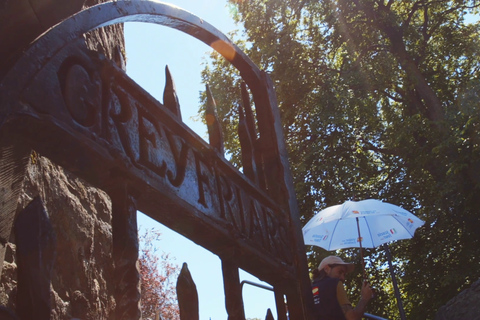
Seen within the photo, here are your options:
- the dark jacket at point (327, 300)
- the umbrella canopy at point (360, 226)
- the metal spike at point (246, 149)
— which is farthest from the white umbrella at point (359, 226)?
the metal spike at point (246, 149)

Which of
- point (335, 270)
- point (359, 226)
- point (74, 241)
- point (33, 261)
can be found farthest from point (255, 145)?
point (359, 226)

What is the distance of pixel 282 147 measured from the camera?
6.00 ft

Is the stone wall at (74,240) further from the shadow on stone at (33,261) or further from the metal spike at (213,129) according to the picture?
the shadow on stone at (33,261)

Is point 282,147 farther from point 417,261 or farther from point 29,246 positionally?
point 417,261

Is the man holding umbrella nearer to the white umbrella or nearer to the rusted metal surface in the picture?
the white umbrella

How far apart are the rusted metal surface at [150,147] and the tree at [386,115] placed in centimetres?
1027

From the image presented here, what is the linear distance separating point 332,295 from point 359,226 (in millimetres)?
2690

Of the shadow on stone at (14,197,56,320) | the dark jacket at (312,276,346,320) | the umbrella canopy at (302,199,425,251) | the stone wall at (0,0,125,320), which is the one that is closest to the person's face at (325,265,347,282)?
the dark jacket at (312,276,346,320)

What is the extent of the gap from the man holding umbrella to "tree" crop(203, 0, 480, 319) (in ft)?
22.8

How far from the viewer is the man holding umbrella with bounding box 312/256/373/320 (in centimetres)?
444

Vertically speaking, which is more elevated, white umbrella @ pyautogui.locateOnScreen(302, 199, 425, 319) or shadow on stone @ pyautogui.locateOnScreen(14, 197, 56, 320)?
white umbrella @ pyautogui.locateOnScreen(302, 199, 425, 319)

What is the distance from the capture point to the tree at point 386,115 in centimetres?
1195

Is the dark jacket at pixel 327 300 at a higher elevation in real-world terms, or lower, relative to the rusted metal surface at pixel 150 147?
higher

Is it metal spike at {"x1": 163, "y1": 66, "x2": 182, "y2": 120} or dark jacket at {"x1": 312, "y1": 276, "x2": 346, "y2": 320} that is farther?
dark jacket at {"x1": 312, "y1": 276, "x2": 346, "y2": 320}
